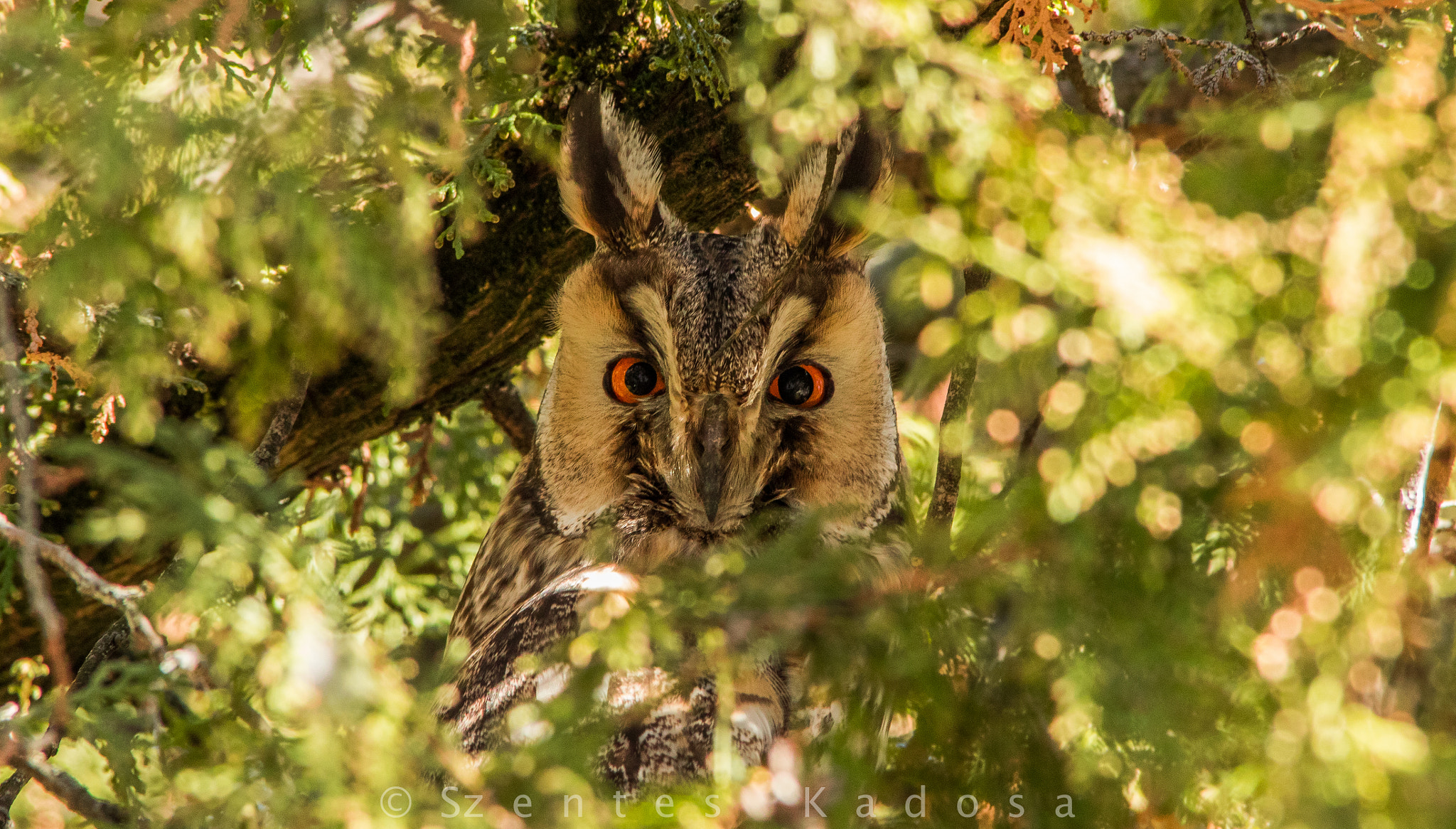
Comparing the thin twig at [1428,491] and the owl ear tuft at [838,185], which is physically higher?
the owl ear tuft at [838,185]

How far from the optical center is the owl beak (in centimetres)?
164

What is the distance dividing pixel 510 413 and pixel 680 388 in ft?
3.82

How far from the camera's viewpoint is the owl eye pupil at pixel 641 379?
1.80 metres

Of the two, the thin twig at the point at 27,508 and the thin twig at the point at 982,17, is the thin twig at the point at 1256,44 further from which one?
the thin twig at the point at 27,508

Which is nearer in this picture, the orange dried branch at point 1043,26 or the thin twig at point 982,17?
the orange dried branch at point 1043,26

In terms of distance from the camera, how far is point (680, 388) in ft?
5.52

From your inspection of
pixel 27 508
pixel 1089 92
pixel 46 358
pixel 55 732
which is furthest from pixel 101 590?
pixel 1089 92

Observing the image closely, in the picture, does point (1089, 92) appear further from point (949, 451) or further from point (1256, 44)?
point (949, 451)

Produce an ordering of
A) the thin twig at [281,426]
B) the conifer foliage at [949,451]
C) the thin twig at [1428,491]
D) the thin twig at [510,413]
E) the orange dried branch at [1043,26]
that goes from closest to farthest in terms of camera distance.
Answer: the conifer foliage at [949,451]
the thin twig at [1428,491]
the orange dried branch at [1043,26]
the thin twig at [281,426]
the thin twig at [510,413]

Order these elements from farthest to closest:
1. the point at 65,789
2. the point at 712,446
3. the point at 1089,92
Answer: the point at 1089,92, the point at 712,446, the point at 65,789

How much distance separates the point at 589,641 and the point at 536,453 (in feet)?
3.35

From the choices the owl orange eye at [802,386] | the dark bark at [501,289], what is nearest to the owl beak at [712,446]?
the owl orange eye at [802,386]

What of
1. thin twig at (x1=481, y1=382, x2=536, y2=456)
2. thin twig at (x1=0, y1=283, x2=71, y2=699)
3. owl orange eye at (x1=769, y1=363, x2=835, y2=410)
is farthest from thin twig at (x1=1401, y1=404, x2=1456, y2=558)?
thin twig at (x1=481, y1=382, x2=536, y2=456)

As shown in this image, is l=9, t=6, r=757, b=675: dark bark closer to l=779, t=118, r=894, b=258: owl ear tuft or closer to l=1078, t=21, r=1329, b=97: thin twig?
l=779, t=118, r=894, b=258: owl ear tuft
